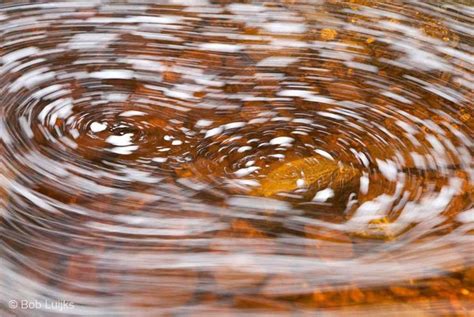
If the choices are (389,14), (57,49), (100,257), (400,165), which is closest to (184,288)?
(100,257)

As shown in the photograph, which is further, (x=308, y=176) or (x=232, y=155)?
(x=232, y=155)

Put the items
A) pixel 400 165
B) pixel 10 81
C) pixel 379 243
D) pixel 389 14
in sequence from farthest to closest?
pixel 389 14 → pixel 10 81 → pixel 400 165 → pixel 379 243

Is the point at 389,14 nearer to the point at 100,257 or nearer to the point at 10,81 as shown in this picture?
the point at 10,81

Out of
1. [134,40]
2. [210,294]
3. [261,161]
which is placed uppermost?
[134,40]

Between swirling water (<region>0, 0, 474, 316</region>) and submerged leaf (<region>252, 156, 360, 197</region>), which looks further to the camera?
submerged leaf (<region>252, 156, 360, 197</region>)
